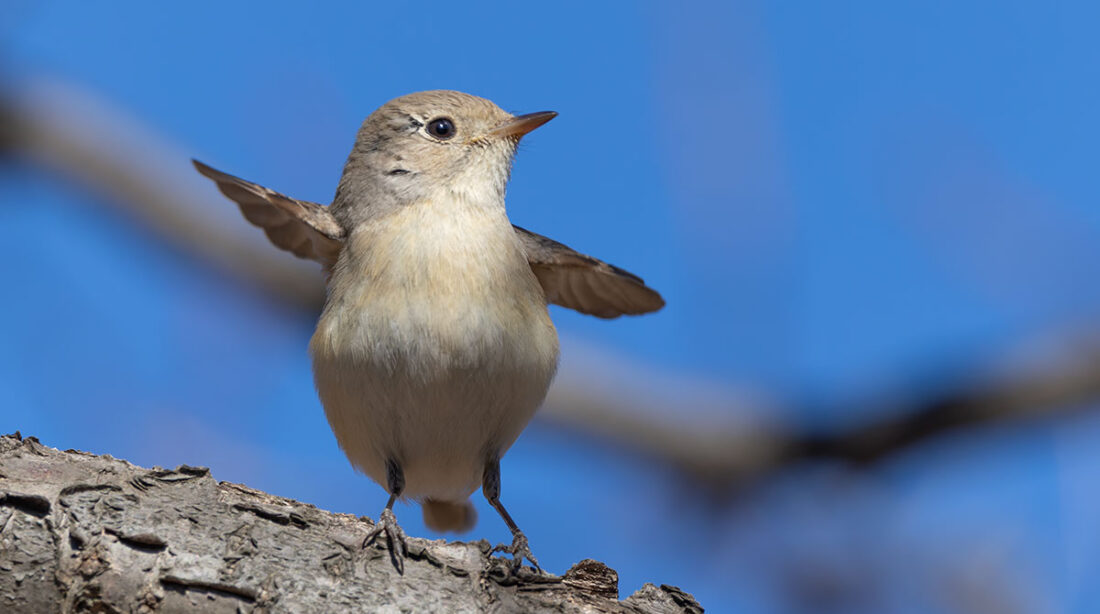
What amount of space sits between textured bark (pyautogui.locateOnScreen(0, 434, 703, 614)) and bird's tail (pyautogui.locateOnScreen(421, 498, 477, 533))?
2061 mm

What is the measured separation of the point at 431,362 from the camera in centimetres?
398

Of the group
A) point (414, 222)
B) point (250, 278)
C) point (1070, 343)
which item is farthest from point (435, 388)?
point (1070, 343)

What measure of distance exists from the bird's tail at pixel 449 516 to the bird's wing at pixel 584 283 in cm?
106

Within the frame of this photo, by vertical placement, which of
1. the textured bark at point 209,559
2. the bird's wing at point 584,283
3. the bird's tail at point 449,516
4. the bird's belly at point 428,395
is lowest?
the textured bark at point 209,559

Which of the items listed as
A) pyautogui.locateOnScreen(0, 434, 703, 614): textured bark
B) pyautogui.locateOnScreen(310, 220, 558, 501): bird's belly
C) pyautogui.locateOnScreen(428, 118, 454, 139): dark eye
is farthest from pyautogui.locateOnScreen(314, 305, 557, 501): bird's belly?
pyautogui.locateOnScreen(428, 118, 454, 139): dark eye

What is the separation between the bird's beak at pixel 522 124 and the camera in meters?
4.76

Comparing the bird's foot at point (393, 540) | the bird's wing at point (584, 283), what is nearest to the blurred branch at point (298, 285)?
the bird's wing at point (584, 283)

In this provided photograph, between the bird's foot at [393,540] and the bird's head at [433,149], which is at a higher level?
the bird's head at [433,149]

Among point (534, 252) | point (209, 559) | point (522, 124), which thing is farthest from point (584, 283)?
point (209, 559)

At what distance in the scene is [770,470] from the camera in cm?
586

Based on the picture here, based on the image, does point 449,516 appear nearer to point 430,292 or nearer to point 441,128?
point 430,292

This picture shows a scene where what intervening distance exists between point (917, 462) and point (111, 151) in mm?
4476

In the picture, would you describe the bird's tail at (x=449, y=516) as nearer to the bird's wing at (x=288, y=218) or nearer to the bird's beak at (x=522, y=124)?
the bird's wing at (x=288, y=218)

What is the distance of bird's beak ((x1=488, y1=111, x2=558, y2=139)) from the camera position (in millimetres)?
4762
